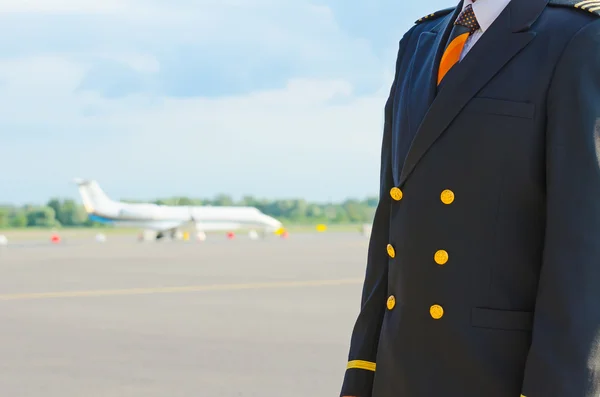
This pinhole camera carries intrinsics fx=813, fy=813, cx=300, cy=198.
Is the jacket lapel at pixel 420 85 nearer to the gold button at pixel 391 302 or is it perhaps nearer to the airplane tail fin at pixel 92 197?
the gold button at pixel 391 302

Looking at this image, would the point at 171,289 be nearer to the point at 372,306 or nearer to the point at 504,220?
the point at 372,306

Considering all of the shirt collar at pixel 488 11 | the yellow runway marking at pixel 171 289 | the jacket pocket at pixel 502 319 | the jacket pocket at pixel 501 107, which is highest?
the shirt collar at pixel 488 11

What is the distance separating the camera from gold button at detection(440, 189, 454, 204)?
1987 mm

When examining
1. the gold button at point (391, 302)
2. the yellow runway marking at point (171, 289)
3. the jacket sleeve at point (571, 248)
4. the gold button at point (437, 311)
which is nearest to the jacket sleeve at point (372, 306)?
the gold button at point (391, 302)

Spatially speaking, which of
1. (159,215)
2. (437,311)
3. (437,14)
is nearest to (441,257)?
(437,311)

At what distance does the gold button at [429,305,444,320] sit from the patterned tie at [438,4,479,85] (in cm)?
57

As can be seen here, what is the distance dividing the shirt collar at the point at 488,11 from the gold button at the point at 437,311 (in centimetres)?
70

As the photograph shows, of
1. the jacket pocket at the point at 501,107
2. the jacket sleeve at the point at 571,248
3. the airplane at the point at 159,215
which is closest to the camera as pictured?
the jacket sleeve at the point at 571,248

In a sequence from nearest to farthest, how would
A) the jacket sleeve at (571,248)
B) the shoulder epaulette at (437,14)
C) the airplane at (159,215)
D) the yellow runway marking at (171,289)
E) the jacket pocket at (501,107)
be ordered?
the jacket sleeve at (571,248) → the jacket pocket at (501,107) → the shoulder epaulette at (437,14) → the yellow runway marking at (171,289) → the airplane at (159,215)

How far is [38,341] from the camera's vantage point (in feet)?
32.3

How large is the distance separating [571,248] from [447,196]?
328mm

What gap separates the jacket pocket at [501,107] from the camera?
1.89 meters

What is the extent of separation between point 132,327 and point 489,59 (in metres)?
9.52

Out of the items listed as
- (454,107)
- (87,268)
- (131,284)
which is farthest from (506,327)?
(87,268)
